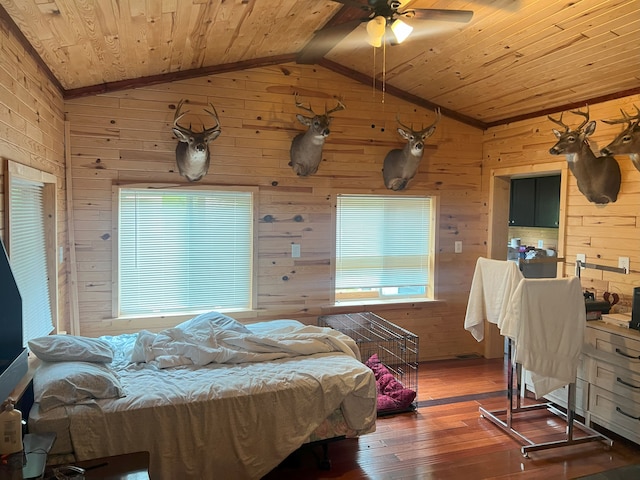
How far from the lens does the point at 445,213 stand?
5293 mm

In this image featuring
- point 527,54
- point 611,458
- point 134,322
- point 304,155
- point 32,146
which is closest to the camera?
point 32,146

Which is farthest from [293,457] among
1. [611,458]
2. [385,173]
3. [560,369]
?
[385,173]

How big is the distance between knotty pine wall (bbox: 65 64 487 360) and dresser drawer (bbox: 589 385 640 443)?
1883 mm

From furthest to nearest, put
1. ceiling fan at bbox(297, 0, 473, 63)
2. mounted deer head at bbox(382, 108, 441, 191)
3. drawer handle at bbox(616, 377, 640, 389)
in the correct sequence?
mounted deer head at bbox(382, 108, 441, 191) < drawer handle at bbox(616, 377, 640, 389) < ceiling fan at bbox(297, 0, 473, 63)

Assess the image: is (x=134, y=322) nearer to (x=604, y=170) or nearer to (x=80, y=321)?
(x=80, y=321)

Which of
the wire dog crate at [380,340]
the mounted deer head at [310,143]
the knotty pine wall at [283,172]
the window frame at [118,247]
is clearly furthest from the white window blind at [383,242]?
the window frame at [118,247]

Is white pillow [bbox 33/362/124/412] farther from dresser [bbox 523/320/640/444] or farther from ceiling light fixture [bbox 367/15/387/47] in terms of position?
dresser [bbox 523/320/640/444]

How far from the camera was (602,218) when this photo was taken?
4.04 meters

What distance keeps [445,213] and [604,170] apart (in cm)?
171

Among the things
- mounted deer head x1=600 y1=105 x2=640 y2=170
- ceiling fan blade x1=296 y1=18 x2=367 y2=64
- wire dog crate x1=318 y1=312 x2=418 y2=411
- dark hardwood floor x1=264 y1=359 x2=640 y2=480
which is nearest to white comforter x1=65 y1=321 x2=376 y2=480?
dark hardwood floor x1=264 y1=359 x2=640 y2=480

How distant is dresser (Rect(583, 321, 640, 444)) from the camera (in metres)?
3.29

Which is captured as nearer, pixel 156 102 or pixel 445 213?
pixel 156 102

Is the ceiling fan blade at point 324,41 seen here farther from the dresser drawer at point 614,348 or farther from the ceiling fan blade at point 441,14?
the dresser drawer at point 614,348

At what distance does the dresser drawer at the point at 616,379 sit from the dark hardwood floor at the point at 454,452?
0.41 metres
